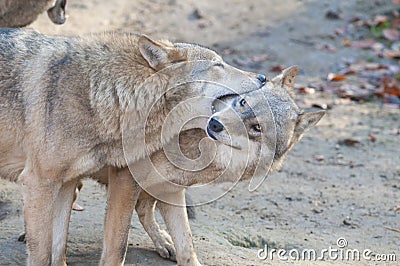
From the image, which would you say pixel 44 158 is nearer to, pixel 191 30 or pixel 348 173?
pixel 348 173

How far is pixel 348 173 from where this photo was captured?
8172 mm

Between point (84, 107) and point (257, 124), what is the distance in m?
1.16

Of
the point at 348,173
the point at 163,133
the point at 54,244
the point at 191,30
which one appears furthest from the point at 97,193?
the point at 191,30

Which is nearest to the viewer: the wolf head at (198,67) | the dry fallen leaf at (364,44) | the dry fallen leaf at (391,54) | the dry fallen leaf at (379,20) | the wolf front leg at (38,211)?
the wolf front leg at (38,211)

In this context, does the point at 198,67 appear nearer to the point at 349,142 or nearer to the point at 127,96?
the point at 127,96

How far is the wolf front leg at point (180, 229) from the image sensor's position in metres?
5.90

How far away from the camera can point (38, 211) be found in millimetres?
5227

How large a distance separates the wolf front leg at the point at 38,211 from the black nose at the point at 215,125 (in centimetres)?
104

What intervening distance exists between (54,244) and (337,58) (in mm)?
7054

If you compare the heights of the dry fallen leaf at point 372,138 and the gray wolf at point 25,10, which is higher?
the gray wolf at point 25,10

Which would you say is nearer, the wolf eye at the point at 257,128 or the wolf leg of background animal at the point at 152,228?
the wolf eye at the point at 257,128

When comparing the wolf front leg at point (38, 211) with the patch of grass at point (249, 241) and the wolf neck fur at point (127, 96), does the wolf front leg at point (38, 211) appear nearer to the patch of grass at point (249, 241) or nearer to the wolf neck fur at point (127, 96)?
the wolf neck fur at point (127, 96)


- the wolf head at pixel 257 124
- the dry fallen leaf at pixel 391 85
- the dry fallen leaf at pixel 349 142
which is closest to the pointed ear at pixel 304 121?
the wolf head at pixel 257 124

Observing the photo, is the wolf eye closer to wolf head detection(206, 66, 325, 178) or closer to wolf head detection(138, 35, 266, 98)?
wolf head detection(206, 66, 325, 178)
